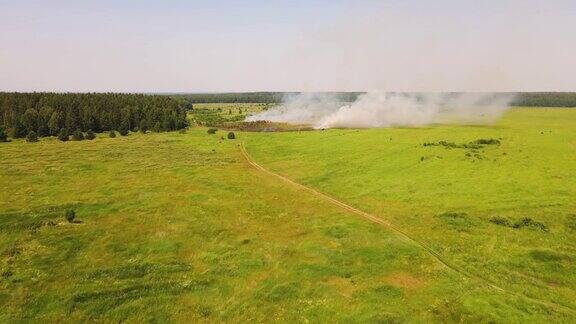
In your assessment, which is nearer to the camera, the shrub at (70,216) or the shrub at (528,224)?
the shrub at (528,224)

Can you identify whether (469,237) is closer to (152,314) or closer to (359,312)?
(359,312)

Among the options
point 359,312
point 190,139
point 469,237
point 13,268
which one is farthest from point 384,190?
point 190,139

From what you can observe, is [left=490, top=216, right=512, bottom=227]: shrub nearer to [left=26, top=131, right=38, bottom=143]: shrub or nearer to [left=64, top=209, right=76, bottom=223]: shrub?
[left=64, top=209, right=76, bottom=223]: shrub

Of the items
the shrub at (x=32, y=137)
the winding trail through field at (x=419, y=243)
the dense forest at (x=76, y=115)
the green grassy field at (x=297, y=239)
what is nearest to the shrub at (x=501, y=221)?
the green grassy field at (x=297, y=239)

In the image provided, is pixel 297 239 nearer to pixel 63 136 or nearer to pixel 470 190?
pixel 470 190

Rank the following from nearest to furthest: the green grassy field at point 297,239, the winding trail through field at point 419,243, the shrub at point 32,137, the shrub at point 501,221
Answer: the winding trail through field at point 419,243 → the green grassy field at point 297,239 → the shrub at point 501,221 → the shrub at point 32,137

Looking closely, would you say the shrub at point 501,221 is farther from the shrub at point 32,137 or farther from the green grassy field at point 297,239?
the shrub at point 32,137

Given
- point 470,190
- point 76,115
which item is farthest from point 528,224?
point 76,115
